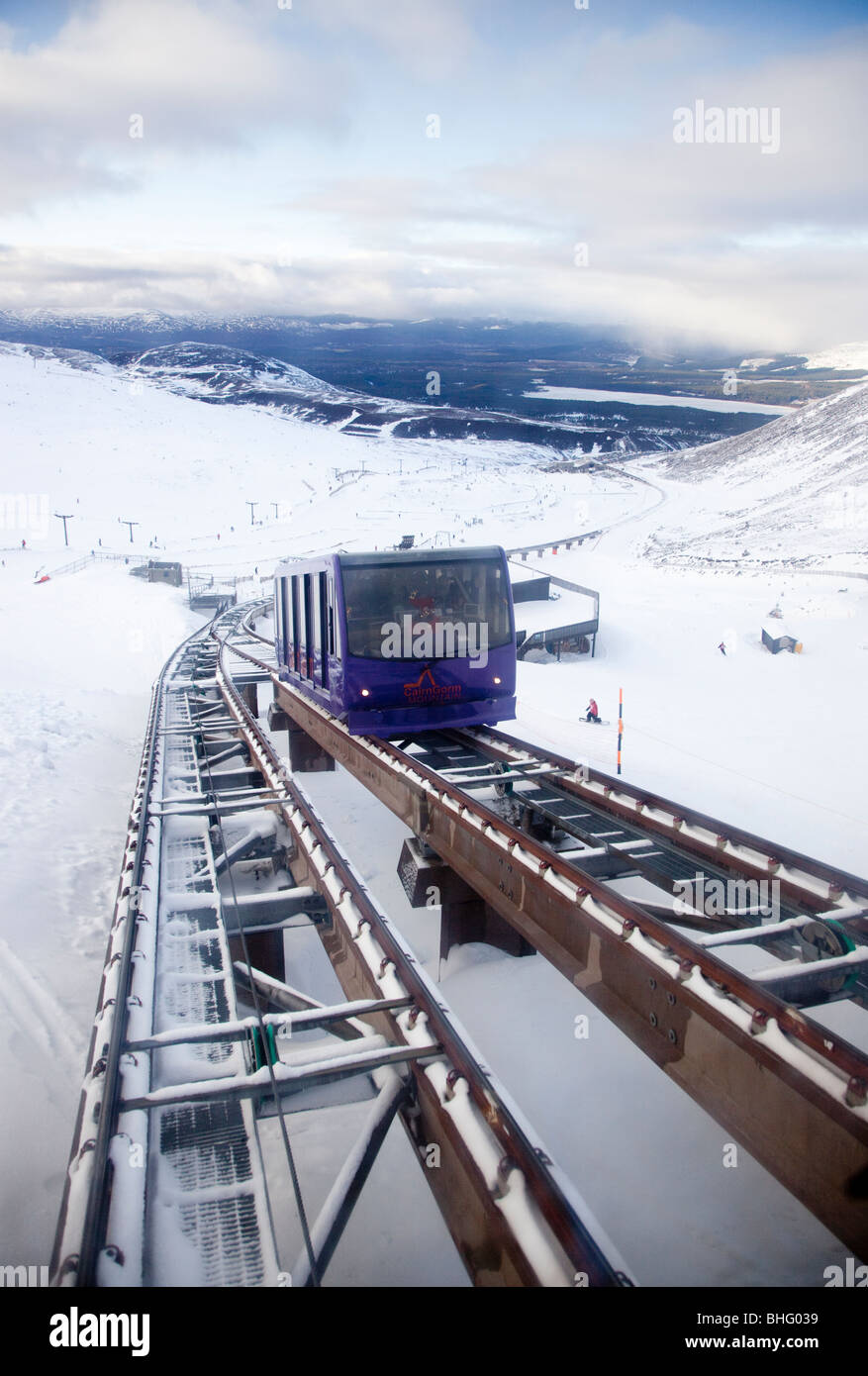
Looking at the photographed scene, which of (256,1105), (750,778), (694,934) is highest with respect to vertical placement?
(256,1105)

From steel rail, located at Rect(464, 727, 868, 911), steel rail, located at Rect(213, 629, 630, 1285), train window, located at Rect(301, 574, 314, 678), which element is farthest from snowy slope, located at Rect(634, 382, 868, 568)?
steel rail, located at Rect(213, 629, 630, 1285)

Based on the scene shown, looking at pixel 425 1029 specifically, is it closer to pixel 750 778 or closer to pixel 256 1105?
pixel 256 1105

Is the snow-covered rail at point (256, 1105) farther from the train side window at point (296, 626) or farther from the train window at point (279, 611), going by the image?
the train window at point (279, 611)

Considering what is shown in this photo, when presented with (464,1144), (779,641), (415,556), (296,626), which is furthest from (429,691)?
(779,641)

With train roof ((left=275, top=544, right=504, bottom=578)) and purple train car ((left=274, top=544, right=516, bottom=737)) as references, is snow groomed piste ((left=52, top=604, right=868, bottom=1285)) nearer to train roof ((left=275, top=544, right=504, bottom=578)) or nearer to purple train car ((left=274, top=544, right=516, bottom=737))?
purple train car ((left=274, top=544, right=516, bottom=737))
